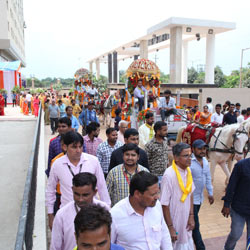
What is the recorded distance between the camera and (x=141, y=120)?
918cm

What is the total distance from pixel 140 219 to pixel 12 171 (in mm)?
8112

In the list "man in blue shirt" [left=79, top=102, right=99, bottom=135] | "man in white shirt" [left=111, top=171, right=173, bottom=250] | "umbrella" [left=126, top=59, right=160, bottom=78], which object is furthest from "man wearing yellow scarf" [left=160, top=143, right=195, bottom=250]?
"umbrella" [left=126, top=59, right=160, bottom=78]

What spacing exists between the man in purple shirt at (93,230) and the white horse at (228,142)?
510 centimetres

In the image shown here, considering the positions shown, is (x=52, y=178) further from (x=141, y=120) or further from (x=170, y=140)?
(x=141, y=120)

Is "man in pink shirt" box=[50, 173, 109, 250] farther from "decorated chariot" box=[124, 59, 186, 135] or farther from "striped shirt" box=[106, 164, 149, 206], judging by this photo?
"decorated chariot" box=[124, 59, 186, 135]

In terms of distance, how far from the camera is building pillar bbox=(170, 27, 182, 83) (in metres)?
22.9

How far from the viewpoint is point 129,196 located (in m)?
2.43

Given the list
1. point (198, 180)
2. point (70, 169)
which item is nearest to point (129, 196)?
point (70, 169)

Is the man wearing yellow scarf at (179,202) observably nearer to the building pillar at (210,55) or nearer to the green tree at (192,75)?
the building pillar at (210,55)

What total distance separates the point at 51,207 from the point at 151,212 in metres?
1.47

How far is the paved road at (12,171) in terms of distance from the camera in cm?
557

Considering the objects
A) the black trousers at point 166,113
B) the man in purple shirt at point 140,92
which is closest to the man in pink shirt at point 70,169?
the black trousers at point 166,113

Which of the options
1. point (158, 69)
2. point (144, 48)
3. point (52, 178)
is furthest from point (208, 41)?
point (52, 178)

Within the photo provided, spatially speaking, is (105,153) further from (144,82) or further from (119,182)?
(144,82)
